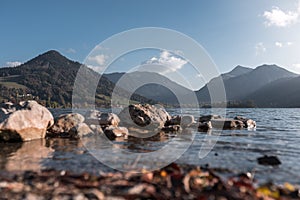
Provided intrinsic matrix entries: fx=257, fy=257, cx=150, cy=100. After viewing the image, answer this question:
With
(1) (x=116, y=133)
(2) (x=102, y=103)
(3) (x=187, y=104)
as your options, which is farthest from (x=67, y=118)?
(2) (x=102, y=103)

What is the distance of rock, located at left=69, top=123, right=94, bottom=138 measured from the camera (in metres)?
19.1

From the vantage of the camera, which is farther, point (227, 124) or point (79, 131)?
point (227, 124)

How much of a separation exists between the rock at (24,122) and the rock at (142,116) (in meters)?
9.24

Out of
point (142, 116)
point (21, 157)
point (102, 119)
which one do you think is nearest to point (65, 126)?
point (102, 119)

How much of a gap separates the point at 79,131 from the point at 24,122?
391cm

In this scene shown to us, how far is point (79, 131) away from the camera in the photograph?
19.2m

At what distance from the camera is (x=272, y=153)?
549 inches

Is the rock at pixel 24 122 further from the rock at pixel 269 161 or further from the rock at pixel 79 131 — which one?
the rock at pixel 269 161

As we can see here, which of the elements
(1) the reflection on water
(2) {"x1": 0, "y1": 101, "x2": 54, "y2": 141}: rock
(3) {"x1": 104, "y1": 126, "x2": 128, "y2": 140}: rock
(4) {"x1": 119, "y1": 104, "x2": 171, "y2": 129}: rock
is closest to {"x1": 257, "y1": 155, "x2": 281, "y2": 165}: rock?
(1) the reflection on water

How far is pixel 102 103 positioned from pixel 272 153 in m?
189

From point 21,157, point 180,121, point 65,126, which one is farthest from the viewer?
point 180,121

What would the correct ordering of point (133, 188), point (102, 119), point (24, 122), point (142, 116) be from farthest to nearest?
point (142, 116) < point (102, 119) < point (24, 122) < point (133, 188)

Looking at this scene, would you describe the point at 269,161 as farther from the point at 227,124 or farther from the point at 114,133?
the point at 227,124

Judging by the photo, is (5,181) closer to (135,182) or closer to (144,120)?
(135,182)
